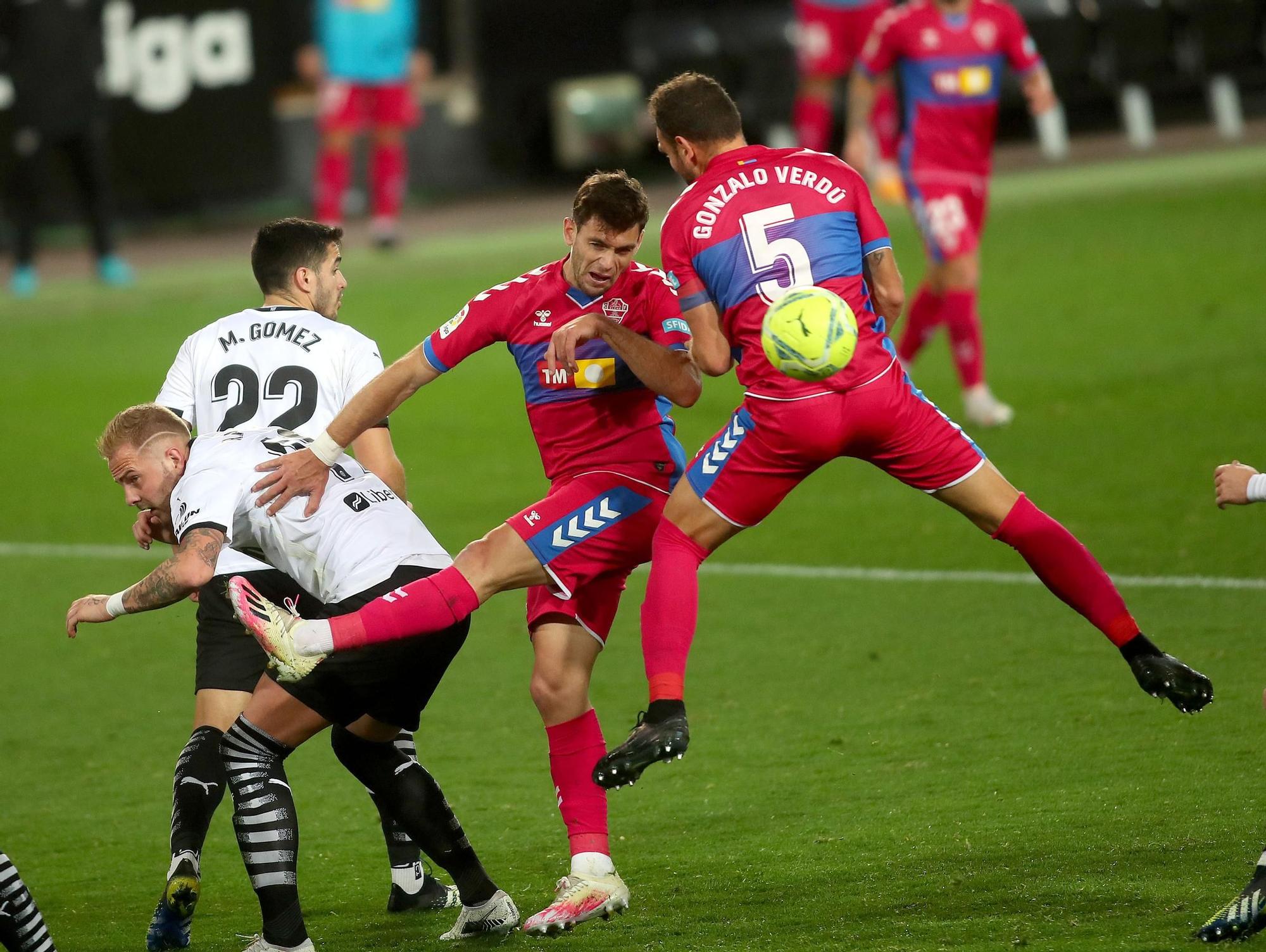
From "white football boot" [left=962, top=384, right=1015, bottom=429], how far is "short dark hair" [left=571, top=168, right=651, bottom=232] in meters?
5.70

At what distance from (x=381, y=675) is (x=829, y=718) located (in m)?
2.21

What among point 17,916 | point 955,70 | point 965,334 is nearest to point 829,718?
point 17,916

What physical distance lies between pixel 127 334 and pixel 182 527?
33.8ft

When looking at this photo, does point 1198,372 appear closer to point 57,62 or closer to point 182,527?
point 182,527

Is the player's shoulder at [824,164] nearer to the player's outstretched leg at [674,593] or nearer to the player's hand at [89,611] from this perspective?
the player's outstretched leg at [674,593]

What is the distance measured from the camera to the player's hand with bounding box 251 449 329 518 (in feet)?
15.1

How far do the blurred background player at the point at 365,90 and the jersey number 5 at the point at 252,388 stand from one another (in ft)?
38.6

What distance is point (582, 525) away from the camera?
16.2 ft

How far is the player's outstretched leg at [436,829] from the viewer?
4707 millimetres

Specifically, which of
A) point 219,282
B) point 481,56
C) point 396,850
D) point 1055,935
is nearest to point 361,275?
point 219,282

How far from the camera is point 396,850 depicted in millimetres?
5090

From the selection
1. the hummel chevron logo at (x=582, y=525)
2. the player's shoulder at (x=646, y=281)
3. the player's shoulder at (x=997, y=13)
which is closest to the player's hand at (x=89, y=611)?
the hummel chevron logo at (x=582, y=525)

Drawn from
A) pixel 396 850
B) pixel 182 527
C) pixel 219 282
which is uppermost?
pixel 182 527

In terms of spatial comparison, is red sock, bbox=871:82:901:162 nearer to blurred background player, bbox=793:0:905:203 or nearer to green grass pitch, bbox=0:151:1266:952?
blurred background player, bbox=793:0:905:203
